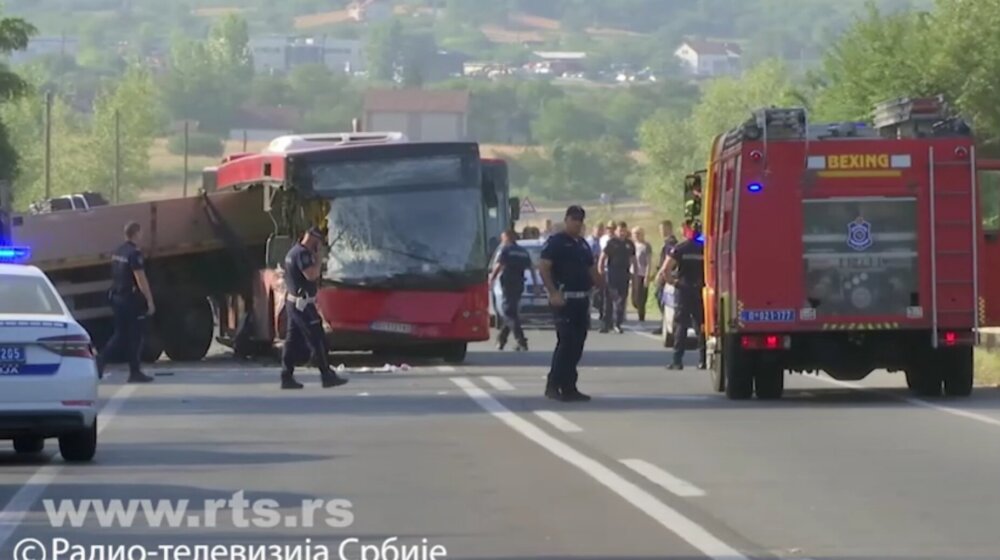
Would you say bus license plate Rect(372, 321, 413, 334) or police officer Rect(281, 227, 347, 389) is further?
bus license plate Rect(372, 321, 413, 334)

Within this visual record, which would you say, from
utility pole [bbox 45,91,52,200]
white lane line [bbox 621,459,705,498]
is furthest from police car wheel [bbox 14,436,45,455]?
utility pole [bbox 45,91,52,200]

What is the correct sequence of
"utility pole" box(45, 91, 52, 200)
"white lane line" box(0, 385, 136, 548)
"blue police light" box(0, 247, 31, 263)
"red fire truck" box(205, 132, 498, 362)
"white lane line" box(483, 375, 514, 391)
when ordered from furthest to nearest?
"utility pole" box(45, 91, 52, 200), "red fire truck" box(205, 132, 498, 362), "white lane line" box(483, 375, 514, 391), "blue police light" box(0, 247, 31, 263), "white lane line" box(0, 385, 136, 548)

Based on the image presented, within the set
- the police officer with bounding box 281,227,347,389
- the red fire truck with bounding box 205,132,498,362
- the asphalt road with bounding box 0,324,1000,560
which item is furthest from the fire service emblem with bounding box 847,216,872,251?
the red fire truck with bounding box 205,132,498,362

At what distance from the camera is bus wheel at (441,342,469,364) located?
30.4 meters

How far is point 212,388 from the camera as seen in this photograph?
2570 cm

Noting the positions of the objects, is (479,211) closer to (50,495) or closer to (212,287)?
(212,287)

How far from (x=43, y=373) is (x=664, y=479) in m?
4.16

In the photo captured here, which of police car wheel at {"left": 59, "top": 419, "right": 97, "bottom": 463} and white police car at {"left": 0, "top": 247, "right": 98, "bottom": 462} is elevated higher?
white police car at {"left": 0, "top": 247, "right": 98, "bottom": 462}

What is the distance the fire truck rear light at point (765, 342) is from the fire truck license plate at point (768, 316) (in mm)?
143

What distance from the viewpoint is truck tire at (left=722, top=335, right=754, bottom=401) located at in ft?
74.0

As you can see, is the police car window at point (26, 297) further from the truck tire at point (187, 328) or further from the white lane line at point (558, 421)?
the truck tire at point (187, 328)

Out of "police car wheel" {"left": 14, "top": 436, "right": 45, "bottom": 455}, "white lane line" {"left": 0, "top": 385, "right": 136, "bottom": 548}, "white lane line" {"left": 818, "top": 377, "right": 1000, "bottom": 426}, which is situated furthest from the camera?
"white lane line" {"left": 818, "top": 377, "right": 1000, "bottom": 426}

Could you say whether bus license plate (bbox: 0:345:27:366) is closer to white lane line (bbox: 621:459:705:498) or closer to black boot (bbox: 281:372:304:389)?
white lane line (bbox: 621:459:705:498)

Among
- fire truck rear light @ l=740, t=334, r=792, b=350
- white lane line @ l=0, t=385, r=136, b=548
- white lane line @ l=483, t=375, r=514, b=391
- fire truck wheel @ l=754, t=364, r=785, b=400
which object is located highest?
fire truck rear light @ l=740, t=334, r=792, b=350
